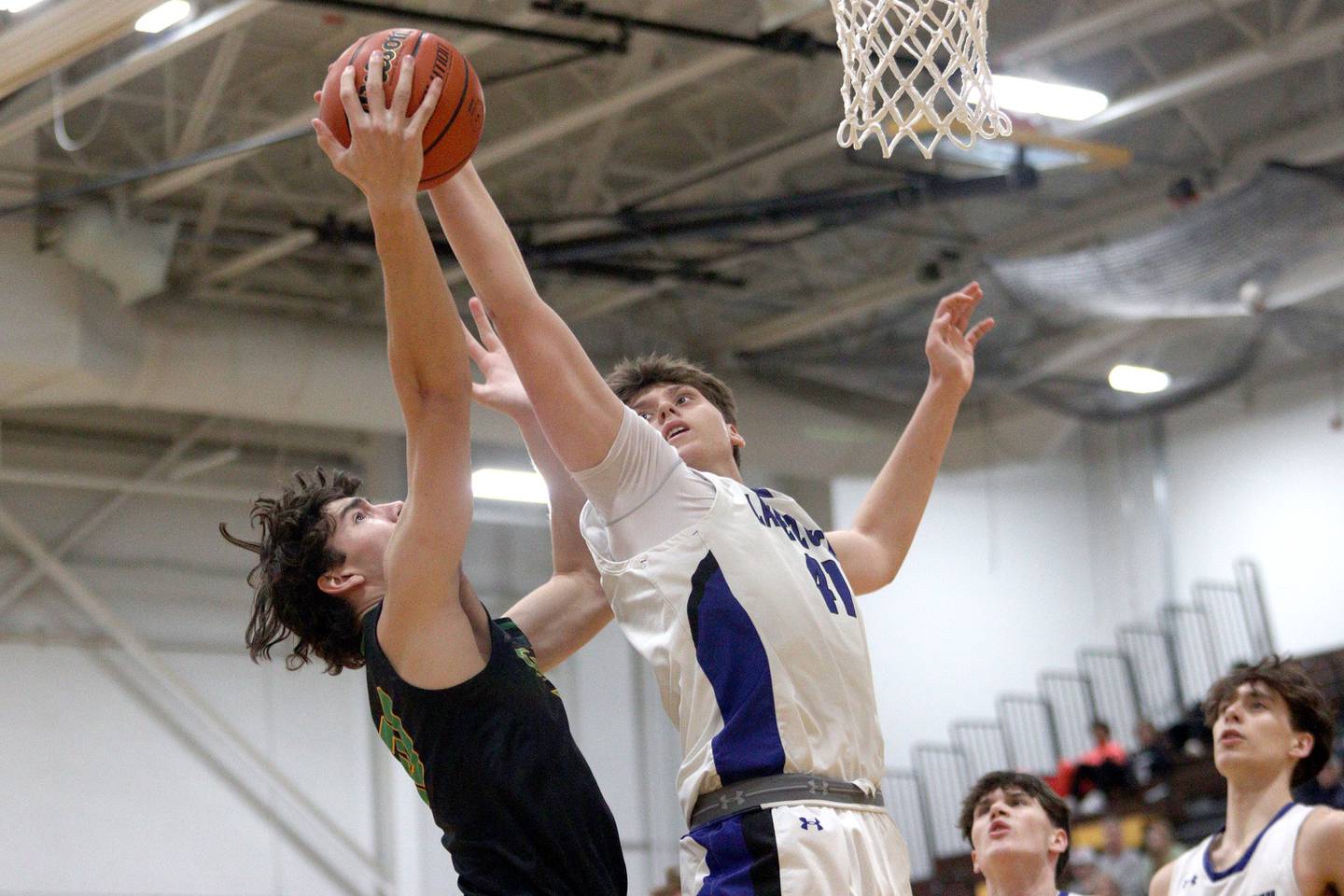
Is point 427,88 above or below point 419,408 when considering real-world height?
above

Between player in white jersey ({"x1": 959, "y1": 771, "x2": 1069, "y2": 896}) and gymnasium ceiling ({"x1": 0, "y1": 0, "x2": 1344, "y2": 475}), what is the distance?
6.00 m

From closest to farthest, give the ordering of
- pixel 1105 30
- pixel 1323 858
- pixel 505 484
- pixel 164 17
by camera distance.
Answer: pixel 1323 858 → pixel 164 17 → pixel 1105 30 → pixel 505 484

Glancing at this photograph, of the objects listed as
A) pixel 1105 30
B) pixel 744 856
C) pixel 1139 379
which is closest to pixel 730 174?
pixel 1105 30

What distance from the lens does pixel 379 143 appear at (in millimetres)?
3113

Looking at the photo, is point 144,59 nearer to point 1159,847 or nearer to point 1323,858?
point 1323,858

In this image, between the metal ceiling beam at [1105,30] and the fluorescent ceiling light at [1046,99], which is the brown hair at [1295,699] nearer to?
the fluorescent ceiling light at [1046,99]

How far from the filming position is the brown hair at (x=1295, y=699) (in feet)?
16.9

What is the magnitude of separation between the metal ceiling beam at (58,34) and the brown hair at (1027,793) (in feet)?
15.3

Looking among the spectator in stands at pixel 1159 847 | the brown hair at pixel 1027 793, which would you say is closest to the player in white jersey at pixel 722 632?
the brown hair at pixel 1027 793

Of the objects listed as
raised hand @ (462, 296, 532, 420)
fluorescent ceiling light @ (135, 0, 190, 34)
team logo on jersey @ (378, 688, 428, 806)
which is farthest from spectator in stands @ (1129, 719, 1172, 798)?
team logo on jersey @ (378, 688, 428, 806)

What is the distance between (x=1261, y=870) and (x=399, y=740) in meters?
2.68

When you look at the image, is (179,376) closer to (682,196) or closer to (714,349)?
(682,196)

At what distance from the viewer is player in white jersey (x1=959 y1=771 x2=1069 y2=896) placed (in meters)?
4.85

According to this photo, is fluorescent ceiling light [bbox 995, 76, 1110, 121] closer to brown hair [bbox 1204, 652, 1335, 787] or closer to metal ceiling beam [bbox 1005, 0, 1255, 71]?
metal ceiling beam [bbox 1005, 0, 1255, 71]
